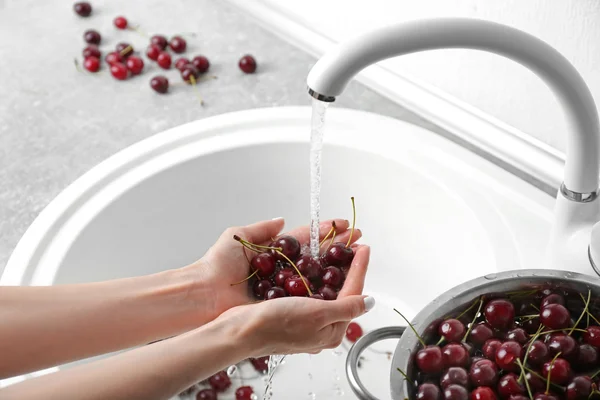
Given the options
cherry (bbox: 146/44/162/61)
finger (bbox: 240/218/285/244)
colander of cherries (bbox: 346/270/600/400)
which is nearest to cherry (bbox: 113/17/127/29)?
cherry (bbox: 146/44/162/61)

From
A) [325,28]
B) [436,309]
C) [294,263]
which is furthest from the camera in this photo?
[325,28]

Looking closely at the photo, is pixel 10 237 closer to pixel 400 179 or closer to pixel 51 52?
pixel 51 52

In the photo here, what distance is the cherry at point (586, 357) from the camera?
2.39 feet

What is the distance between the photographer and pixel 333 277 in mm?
1039

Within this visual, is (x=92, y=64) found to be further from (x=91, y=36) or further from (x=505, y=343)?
(x=505, y=343)

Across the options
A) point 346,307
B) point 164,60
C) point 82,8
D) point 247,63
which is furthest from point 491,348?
point 82,8

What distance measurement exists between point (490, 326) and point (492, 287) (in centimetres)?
4

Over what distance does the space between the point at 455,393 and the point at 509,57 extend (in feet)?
1.06

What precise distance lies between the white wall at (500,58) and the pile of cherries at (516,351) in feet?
1.35

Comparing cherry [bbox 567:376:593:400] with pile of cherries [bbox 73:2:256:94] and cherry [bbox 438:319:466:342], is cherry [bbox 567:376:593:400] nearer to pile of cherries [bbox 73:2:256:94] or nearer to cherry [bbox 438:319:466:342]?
cherry [bbox 438:319:466:342]

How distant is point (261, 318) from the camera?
0.90m

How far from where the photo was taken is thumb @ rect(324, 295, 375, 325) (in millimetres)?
915

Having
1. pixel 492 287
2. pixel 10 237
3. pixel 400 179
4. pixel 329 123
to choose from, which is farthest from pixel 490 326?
pixel 10 237

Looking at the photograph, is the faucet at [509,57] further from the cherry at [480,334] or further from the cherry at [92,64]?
the cherry at [92,64]
